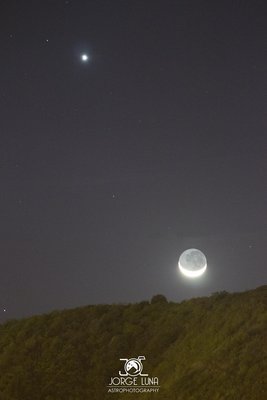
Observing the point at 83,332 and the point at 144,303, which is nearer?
the point at 83,332

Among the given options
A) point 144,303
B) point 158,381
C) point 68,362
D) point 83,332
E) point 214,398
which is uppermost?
point 144,303

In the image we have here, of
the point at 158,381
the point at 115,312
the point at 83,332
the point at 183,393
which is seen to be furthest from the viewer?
the point at 115,312

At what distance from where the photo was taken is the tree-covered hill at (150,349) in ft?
69.6

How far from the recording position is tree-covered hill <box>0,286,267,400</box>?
21.2 meters

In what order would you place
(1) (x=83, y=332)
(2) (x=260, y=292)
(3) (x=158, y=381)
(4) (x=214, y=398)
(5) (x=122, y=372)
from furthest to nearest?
(1) (x=83, y=332)
(2) (x=260, y=292)
(5) (x=122, y=372)
(3) (x=158, y=381)
(4) (x=214, y=398)

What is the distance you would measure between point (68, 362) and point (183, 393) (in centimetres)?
969

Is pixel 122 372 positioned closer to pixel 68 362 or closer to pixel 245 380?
pixel 68 362

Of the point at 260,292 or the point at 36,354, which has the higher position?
the point at 260,292

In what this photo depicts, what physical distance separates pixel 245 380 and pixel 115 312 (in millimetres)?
15165

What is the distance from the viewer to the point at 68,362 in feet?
95.0

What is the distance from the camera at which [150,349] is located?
2848 cm

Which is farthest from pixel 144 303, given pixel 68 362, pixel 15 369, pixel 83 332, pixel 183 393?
pixel 183 393

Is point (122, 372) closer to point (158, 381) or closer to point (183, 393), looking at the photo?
point (158, 381)

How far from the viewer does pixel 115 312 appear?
112 feet
